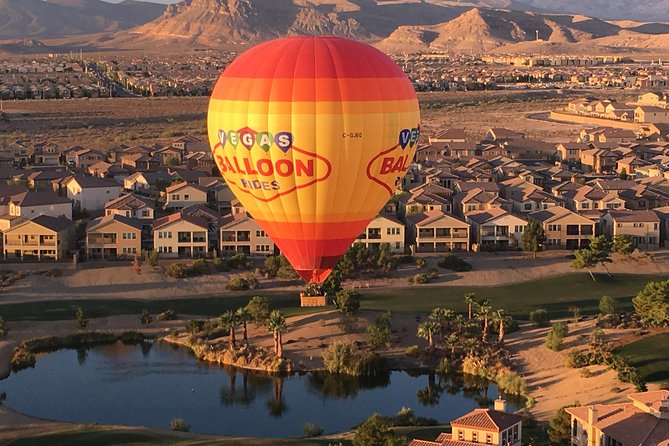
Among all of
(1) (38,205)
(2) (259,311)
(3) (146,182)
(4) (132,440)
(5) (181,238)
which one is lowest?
(4) (132,440)

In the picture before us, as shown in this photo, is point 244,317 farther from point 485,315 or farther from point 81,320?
point 485,315

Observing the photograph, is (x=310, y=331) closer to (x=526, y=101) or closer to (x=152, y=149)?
(x=152, y=149)

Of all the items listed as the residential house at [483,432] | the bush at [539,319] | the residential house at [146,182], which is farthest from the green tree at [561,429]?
the residential house at [146,182]

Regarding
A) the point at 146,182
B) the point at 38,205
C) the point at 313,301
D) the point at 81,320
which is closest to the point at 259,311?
the point at 313,301

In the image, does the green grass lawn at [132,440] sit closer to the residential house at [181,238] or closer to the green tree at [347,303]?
the green tree at [347,303]

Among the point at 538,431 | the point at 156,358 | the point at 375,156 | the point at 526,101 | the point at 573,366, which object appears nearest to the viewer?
the point at 375,156

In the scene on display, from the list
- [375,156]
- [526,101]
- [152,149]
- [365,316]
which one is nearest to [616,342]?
[365,316]

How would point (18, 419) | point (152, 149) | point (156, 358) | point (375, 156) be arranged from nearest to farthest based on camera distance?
point (375, 156), point (18, 419), point (156, 358), point (152, 149)
